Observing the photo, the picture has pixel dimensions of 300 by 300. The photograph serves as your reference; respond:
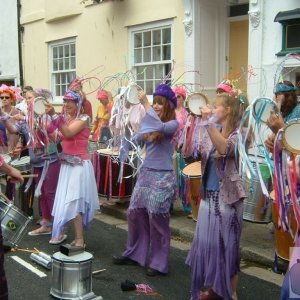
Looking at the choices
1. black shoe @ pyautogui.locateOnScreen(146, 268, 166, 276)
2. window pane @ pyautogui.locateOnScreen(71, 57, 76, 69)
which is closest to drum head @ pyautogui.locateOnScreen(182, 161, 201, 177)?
black shoe @ pyautogui.locateOnScreen(146, 268, 166, 276)

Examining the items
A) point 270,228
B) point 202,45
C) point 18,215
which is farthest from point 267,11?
point 18,215

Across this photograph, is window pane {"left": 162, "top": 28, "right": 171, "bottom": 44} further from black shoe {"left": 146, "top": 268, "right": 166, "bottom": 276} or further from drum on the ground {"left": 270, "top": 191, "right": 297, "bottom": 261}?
black shoe {"left": 146, "top": 268, "right": 166, "bottom": 276}

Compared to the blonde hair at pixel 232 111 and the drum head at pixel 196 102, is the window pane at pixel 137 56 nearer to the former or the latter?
the drum head at pixel 196 102

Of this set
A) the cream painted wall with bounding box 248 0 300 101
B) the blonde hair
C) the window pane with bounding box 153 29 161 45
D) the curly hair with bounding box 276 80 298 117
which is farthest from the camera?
the window pane with bounding box 153 29 161 45

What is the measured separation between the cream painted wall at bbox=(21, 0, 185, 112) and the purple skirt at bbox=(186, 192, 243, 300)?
559 centimetres

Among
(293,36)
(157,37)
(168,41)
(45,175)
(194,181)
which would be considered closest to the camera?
(194,181)

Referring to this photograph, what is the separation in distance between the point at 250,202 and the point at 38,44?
32.0 feet

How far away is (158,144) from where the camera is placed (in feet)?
14.1

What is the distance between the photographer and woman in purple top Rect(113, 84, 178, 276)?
166 inches

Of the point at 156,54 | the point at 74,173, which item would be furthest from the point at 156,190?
the point at 156,54

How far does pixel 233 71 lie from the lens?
8781mm

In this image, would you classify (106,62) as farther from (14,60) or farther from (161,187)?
(161,187)

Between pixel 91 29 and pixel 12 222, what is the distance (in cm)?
760

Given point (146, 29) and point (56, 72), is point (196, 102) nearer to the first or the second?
point (146, 29)
